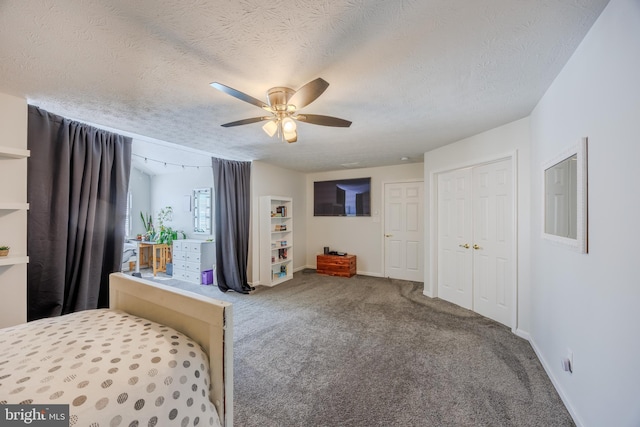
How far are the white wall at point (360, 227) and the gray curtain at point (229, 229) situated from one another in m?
2.00

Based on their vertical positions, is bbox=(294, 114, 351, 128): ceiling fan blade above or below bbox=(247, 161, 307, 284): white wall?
above

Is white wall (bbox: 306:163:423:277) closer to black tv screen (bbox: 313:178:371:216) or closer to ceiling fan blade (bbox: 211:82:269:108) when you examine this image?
black tv screen (bbox: 313:178:371:216)

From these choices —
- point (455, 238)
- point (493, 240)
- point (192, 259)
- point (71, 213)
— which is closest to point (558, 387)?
point (493, 240)

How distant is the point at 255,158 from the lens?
176 inches

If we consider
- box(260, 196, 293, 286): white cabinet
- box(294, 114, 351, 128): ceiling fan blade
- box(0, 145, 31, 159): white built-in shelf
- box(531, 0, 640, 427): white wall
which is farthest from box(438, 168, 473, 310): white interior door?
box(0, 145, 31, 159): white built-in shelf

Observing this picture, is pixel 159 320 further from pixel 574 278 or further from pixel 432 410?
pixel 574 278

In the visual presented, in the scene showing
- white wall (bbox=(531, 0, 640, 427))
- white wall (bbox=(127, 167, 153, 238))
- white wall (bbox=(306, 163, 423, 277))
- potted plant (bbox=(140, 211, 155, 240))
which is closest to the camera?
white wall (bbox=(531, 0, 640, 427))

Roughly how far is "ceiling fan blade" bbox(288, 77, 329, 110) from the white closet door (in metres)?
2.55

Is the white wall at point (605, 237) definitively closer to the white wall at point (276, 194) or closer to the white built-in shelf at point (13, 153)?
the white built-in shelf at point (13, 153)

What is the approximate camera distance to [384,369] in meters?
2.12

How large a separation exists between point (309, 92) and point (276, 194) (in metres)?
3.62

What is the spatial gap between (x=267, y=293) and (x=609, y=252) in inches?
153

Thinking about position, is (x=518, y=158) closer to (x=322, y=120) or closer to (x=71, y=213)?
(x=322, y=120)

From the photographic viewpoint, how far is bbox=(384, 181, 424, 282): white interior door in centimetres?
481
